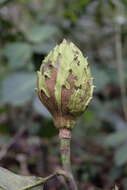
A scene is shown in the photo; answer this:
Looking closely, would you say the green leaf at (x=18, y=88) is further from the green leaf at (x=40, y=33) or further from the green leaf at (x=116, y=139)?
the green leaf at (x=116, y=139)

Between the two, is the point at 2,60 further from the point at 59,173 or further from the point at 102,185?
the point at 59,173

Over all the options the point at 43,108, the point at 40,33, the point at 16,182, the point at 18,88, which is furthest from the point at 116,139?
the point at 16,182

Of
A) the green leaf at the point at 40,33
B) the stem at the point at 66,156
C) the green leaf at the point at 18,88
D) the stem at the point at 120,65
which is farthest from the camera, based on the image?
the stem at the point at 120,65

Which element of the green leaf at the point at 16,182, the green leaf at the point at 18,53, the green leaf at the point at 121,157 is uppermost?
the green leaf at the point at 18,53

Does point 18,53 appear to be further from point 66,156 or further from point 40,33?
point 66,156

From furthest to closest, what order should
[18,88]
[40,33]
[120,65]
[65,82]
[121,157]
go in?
[120,65] < [40,33] < [18,88] < [121,157] < [65,82]

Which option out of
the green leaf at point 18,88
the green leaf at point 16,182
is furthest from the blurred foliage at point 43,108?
the green leaf at point 16,182
